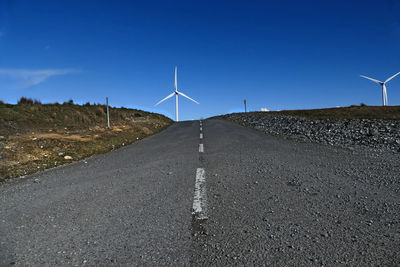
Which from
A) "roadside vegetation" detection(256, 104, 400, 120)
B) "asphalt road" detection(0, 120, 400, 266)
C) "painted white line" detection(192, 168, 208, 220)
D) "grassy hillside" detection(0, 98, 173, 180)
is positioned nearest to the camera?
"asphalt road" detection(0, 120, 400, 266)

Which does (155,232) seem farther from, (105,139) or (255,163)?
(105,139)

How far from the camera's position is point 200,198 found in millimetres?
4293

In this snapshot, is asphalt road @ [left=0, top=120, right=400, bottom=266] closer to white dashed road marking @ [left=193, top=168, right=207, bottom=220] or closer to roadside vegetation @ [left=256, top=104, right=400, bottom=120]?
white dashed road marking @ [left=193, top=168, right=207, bottom=220]

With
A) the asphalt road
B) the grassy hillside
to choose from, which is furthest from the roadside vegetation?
the grassy hillside

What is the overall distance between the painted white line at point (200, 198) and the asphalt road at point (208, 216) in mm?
32

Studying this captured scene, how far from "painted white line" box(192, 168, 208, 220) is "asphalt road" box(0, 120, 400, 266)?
3 cm

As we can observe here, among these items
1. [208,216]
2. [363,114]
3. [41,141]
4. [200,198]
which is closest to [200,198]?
[200,198]

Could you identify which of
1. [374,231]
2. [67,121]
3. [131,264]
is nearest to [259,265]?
[131,264]

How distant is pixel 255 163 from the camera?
273 inches

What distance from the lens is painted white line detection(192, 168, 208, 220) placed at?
3.66 meters

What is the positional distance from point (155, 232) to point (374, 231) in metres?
2.82

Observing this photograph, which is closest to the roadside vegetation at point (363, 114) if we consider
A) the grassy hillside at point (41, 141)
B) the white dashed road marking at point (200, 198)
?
the grassy hillside at point (41, 141)

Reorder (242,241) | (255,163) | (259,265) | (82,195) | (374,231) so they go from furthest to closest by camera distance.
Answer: (255,163)
(82,195)
(374,231)
(242,241)
(259,265)

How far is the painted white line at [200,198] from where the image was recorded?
366 centimetres
